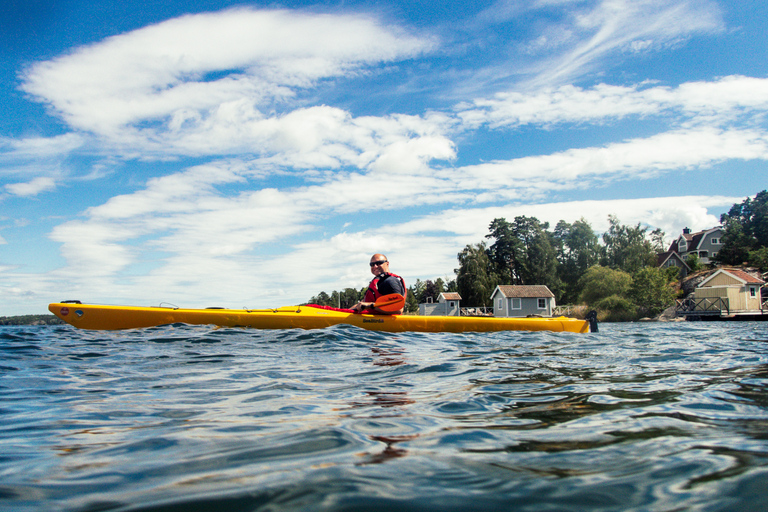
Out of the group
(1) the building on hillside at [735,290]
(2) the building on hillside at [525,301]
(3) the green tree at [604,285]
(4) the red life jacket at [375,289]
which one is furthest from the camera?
(2) the building on hillside at [525,301]

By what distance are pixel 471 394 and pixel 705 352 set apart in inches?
157

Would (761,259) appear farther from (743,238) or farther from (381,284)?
(381,284)

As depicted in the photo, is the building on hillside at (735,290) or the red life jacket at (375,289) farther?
the building on hillside at (735,290)

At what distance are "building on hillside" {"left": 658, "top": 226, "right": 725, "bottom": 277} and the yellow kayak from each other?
54.2 m

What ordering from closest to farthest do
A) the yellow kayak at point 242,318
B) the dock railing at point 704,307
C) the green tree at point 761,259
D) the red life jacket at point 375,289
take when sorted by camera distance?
the yellow kayak at point 242,318
the red life jacket at point 375,289
the dock railing at point 704,307
the green tree at point 761,259

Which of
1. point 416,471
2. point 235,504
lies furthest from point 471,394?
point 235,504

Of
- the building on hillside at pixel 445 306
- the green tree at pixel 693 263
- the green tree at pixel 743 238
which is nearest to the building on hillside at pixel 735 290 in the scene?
the green tree at pixel 743 238

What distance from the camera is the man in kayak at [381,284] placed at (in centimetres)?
751

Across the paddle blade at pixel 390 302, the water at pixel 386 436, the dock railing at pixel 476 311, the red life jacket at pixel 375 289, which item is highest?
the red life jacket at pixel 375 289

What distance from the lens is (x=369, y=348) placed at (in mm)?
5445

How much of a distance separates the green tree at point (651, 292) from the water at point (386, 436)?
35.8m

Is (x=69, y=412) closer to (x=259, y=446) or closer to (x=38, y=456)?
(x=38, y=456)

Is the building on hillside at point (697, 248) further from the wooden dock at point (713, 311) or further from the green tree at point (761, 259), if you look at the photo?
the wooden dock at point (713, 311)

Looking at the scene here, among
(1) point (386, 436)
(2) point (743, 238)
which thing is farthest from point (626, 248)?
(1) point (386, 436)
